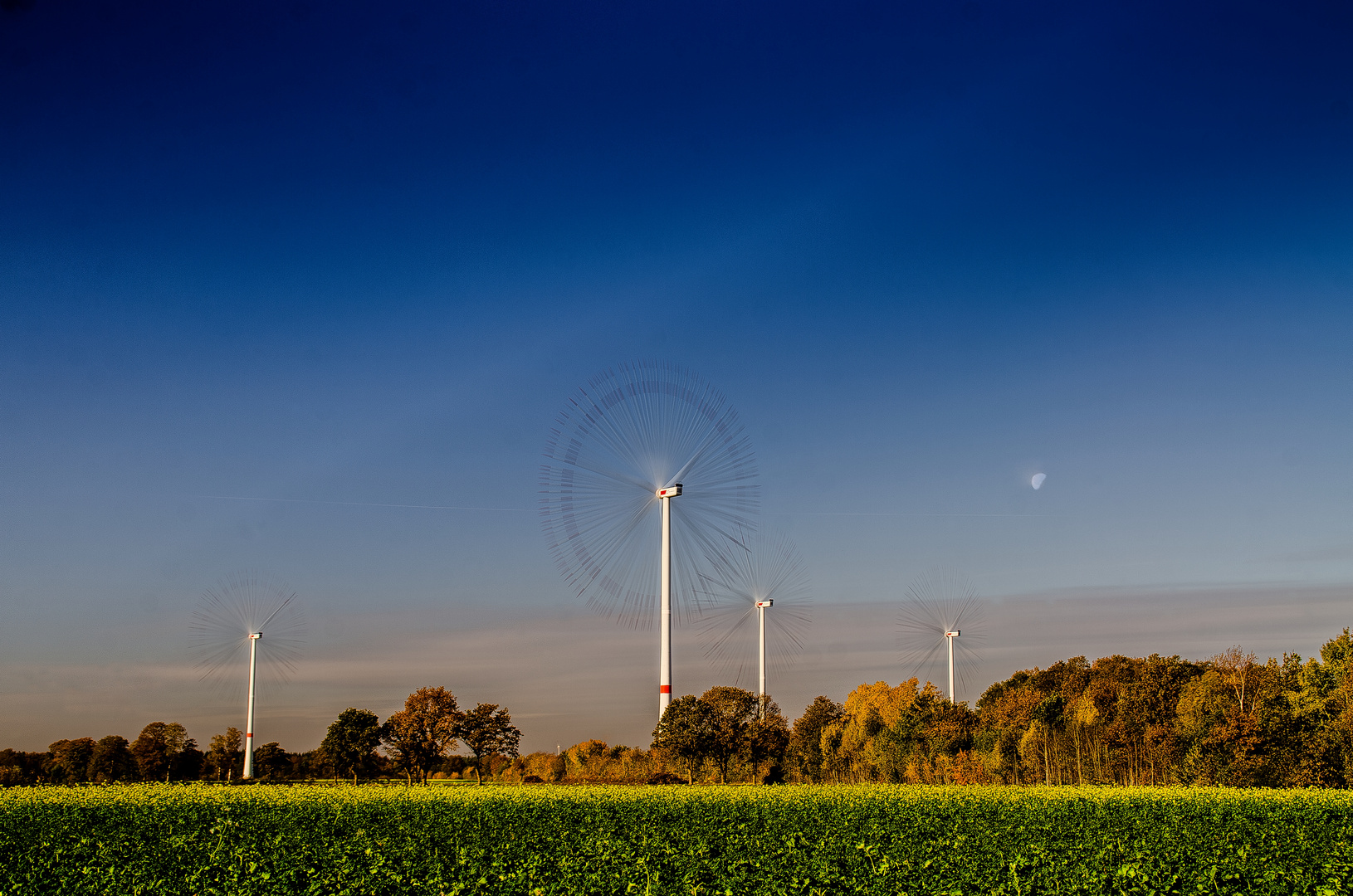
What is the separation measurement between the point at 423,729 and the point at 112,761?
54335 millimetres

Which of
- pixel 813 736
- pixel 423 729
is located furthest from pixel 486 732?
pixel 813 736

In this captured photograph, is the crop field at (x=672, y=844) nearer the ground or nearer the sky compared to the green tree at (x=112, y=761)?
nearer the sky

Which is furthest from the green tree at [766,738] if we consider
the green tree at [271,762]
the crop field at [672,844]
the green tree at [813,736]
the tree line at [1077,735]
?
the green tree at [271,762]

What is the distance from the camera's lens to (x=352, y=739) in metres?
128

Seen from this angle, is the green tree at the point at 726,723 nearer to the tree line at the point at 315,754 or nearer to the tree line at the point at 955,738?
the tree line at the point at 955,738

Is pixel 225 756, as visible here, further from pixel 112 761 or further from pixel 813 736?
pixel 813 736

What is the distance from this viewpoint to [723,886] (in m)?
25.2

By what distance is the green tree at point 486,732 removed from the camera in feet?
411

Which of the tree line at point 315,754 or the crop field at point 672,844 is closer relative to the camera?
the crop field at point 672,844

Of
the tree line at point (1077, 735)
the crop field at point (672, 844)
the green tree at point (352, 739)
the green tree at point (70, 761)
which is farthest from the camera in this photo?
the green tree at point (70, 761)

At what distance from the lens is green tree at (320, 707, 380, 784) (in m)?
128

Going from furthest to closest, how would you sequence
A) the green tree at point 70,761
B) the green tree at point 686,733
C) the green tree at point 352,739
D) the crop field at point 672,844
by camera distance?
the green tree at point 70,761, the green tree at point 352,739, the green tree at point 686,733, the crop field at point 672,844

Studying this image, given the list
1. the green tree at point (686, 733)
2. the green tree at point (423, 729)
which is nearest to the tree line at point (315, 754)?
the green tree at point (423, 729)

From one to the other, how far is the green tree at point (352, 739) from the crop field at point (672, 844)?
64273 millimetres
